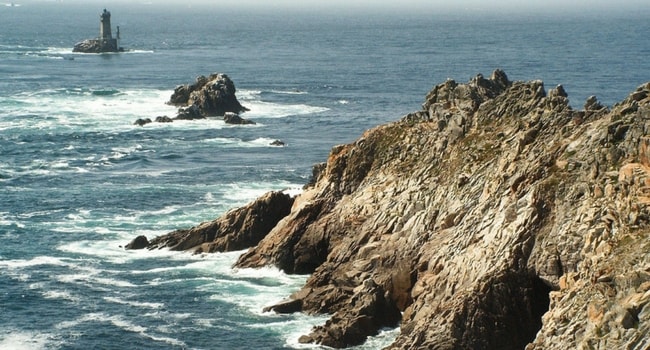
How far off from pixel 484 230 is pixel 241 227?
25.4 metres

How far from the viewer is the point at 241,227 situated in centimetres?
8312

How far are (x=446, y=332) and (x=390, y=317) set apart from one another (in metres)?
8.60

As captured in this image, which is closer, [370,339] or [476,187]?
[370,339]

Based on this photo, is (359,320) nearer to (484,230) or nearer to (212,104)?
(484,230)

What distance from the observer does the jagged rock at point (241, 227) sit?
8256 cm

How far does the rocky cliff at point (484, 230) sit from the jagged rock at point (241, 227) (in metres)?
0.51

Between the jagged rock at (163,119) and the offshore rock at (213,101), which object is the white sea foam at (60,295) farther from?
the offshore rock at (213,101)

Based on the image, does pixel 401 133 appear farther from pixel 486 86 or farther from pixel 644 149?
pixel 644 149

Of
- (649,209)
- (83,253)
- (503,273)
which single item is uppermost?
(649,209)

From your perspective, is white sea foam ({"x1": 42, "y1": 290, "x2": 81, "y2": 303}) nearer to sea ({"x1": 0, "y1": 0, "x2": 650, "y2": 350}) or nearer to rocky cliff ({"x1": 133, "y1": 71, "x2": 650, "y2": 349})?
sea ({"x1": 0, "y1": 0, "x2": 650, "y2": 350})

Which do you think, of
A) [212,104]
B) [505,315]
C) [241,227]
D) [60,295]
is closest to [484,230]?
[505,315]

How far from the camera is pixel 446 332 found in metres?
56.9

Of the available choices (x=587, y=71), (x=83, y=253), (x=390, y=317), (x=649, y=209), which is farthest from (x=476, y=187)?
(x=587, y=71)

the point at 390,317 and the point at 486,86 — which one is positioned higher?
the point at 486,86
